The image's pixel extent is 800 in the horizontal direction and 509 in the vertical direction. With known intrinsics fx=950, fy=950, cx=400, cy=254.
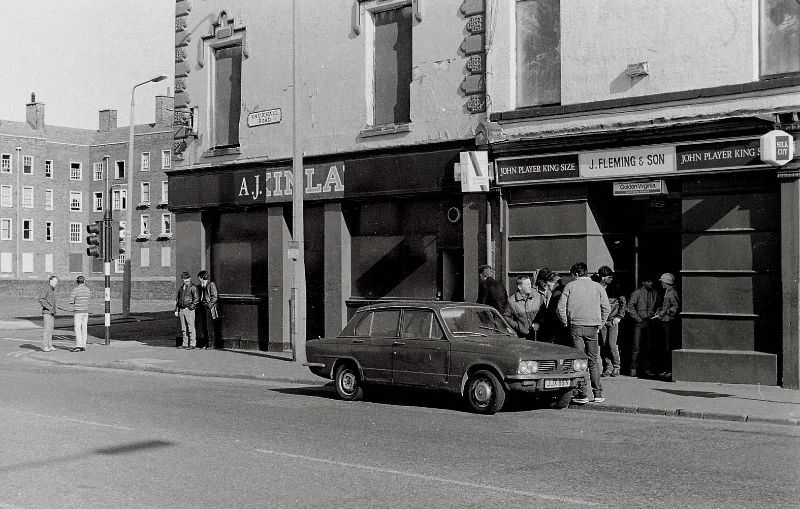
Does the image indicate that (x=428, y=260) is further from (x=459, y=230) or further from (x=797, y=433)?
(x=797, y=433)

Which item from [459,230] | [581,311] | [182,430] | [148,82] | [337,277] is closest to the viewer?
[182,430]

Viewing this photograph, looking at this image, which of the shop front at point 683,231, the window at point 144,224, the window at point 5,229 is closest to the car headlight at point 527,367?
the shop front at point 683,231

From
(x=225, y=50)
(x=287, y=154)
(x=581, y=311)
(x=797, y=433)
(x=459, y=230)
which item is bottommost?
(x=797, y=433)

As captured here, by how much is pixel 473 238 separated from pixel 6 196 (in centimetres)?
7382

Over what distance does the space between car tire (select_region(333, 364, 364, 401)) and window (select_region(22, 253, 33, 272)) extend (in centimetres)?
7670

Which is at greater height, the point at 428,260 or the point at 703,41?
the point at 703,41

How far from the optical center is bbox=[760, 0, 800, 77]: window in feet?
49.2

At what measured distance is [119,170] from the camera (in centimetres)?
8212

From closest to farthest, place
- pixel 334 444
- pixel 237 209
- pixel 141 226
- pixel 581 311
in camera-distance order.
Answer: pixel 334 444 < pixel 581 311 < pixel 237 209 < pixel 141 226

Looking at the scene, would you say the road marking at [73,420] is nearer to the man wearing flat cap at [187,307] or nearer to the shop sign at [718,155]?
the shop sign at [718,155]

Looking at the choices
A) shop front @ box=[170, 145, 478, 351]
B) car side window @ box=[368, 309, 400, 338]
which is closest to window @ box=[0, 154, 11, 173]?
shop front @ box=[170, 145, 478, 351]

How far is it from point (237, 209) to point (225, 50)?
4091 millimetres

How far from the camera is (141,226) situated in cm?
7862

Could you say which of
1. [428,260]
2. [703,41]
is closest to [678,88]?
[703,41]
